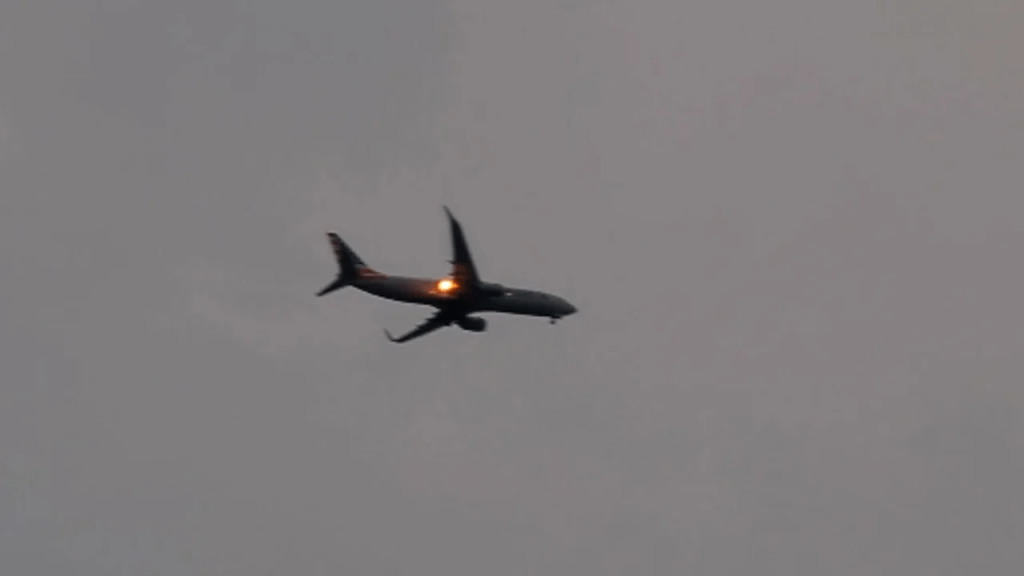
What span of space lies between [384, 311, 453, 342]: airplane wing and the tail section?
5526 millimetres

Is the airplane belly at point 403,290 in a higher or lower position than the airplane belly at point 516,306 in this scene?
lower

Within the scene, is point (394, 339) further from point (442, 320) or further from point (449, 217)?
point (449, 217)

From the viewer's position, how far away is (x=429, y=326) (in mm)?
193000

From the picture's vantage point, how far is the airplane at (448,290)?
609 ft

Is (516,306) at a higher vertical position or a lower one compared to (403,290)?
higher

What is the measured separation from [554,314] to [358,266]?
1452cm

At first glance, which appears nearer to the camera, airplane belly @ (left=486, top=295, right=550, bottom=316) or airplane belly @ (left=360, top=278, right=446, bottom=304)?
airplane belly @ (left=360, top=278, right=446, bottom=304)

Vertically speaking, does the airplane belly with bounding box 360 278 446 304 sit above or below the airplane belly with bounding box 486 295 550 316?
below

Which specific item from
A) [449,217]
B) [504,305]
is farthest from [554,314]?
[449,217]

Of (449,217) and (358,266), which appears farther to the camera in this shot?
(358,266)

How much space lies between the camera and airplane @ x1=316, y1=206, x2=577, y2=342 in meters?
186

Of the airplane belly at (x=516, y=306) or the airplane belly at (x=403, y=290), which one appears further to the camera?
the airplane belly at (x=516, y=306)

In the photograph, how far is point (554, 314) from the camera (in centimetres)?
19638

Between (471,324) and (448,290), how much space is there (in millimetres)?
5410
